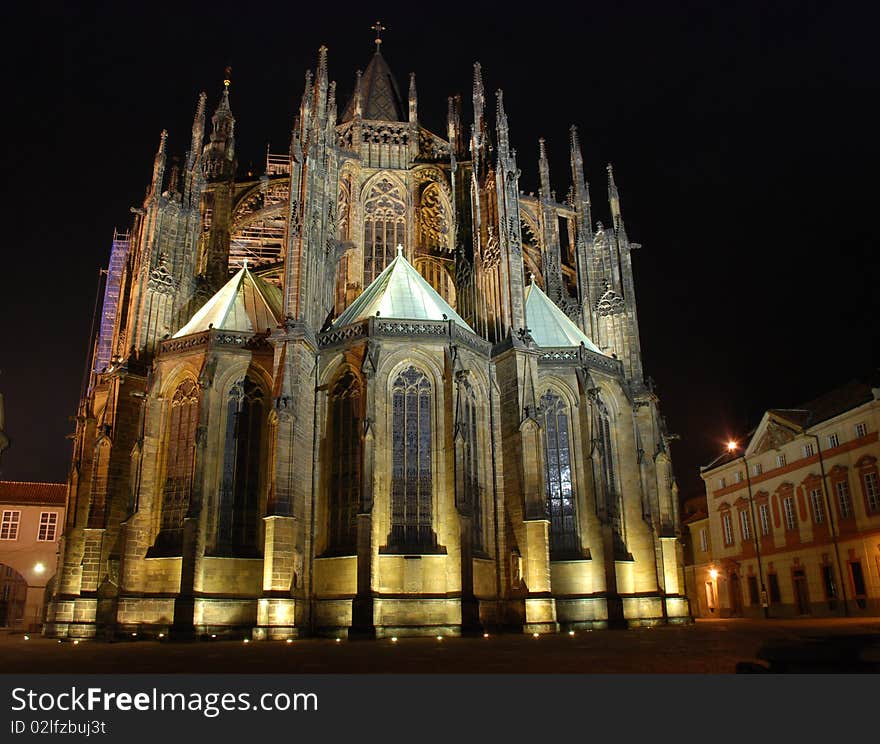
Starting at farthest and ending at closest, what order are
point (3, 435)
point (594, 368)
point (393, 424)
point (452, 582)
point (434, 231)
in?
point (434, 231) < point (594, 368) < point (393, 424) < point (452, 582) < point (3, 435)

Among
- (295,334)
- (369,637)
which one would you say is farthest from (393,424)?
(369,637)

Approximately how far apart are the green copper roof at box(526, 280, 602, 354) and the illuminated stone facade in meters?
18.6

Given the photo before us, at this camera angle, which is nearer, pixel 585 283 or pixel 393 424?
pixel 393 424

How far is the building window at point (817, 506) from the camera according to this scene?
143ft

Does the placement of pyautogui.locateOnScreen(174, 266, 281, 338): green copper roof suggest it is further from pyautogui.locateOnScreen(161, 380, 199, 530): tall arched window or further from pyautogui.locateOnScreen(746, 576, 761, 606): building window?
pyautogui.locateOnScreen(746, 576, 761, 606): building window

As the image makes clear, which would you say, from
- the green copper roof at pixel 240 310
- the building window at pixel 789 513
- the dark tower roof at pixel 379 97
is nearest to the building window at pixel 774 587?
the building window at pixel 789 513

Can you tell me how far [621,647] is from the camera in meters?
16.1

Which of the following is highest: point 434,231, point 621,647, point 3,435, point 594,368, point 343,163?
point 343,163

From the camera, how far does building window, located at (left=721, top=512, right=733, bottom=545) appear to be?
53469 millimetres

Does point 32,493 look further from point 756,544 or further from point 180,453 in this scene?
point 756,544

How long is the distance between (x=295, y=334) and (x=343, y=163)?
14.2m

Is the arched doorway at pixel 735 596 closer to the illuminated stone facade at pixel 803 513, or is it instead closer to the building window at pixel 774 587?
the illuminated stone facade at pixel 803 513

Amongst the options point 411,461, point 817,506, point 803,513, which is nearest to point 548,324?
point 411,461

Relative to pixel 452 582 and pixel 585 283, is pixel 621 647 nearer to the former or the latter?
pixel 452 582
